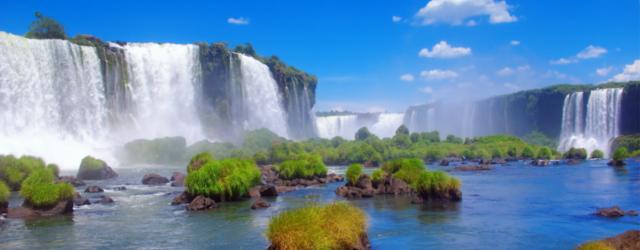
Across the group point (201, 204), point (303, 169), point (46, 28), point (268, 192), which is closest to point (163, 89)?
point (46, 28)

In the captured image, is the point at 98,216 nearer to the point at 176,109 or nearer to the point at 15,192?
the point at 15,192

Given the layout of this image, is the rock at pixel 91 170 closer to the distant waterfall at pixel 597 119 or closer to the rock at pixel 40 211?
the rock at pixel 40 211

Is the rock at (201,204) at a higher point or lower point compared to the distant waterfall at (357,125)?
lower

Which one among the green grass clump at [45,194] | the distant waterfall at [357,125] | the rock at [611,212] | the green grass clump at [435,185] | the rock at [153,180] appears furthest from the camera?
the distant waterfall at [357,125]

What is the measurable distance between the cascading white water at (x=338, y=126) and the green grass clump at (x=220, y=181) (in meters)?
110

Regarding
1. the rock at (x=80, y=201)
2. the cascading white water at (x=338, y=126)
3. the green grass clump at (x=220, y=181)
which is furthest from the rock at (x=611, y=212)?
the cascading white water at (x=338, y=126)

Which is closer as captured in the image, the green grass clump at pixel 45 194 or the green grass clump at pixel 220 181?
the green grass clump at pixel 45 194

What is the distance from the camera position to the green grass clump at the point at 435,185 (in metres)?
32.5

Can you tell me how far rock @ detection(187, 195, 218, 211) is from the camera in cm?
3039

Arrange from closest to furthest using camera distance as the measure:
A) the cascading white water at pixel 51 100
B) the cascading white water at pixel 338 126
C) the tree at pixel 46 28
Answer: the cascading white water at pixel 51 100 → the tree at pixel 46 28 → the cascading white water at pixel 338 126

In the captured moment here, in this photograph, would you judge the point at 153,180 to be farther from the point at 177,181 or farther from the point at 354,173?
the point at 354,173

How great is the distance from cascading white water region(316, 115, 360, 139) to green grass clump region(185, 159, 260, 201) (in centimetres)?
Answer: 11041

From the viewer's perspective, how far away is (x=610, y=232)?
22516 millimetres

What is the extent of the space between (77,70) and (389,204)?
204 ft
